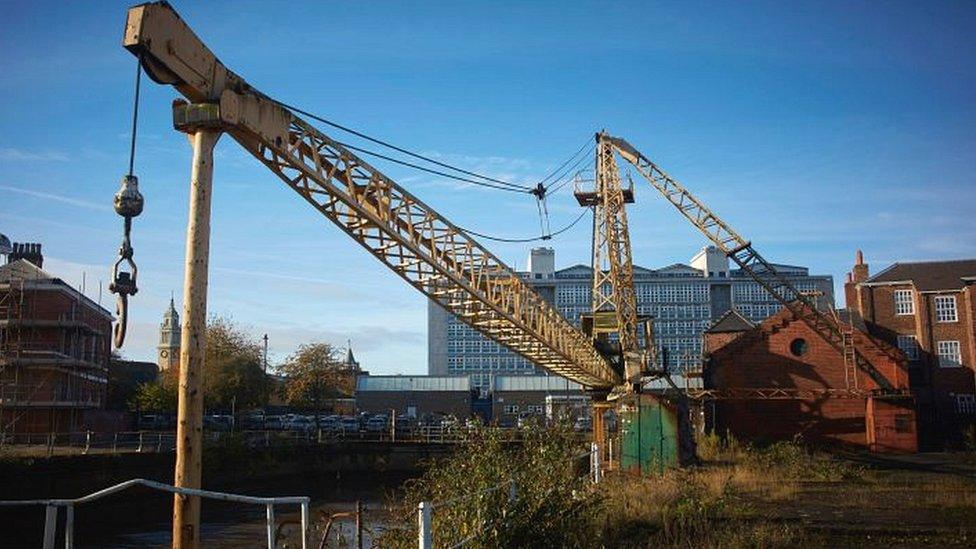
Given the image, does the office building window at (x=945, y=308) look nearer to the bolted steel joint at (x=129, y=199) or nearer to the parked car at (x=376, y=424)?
the parked car at (x=376, y=424)

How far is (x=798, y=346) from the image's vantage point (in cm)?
4116

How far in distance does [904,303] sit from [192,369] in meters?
47.4

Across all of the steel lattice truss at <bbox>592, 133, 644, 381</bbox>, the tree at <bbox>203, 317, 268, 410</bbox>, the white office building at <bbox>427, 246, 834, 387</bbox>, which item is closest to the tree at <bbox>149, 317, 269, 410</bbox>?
the tree at <bbox>203, 317, 268, 410</bbox>

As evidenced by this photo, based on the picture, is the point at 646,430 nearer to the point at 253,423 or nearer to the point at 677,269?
the point at 253,423

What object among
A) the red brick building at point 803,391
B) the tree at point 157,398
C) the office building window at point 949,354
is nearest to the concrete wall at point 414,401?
the tree at point 157,398

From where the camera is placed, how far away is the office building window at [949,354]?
1736 inches

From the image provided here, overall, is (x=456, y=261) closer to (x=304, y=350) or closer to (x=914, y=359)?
(x=914, y=359)

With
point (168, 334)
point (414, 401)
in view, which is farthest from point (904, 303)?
point (168, 334)

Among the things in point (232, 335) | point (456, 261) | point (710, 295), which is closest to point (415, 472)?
point (232, 335)

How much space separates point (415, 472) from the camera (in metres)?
46.0

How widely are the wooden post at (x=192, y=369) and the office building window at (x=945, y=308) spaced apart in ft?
152

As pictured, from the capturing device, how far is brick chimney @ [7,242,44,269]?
46750 millimetres

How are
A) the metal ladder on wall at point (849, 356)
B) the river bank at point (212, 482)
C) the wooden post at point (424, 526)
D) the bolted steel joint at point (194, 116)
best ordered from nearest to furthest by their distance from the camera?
1. the wooden post at point (424, 526)
2. the bolted steel joint at point (194, 116)
3. the river bank at point (212, 482)
4. the metal ladder on wall at point (849, 356)

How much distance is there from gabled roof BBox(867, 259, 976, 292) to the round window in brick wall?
30.9 ft
